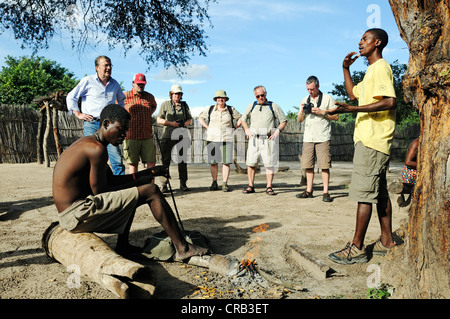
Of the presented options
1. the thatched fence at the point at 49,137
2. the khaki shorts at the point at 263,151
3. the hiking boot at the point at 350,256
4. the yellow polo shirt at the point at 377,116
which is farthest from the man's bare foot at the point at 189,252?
the thatched fence at the point at 49,137

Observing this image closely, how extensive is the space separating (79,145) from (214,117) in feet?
15.1

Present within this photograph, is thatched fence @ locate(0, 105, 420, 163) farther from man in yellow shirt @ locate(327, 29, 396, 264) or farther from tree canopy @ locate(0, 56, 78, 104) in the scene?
man in yellow shirt @ locate(327, 29, 396, 264)

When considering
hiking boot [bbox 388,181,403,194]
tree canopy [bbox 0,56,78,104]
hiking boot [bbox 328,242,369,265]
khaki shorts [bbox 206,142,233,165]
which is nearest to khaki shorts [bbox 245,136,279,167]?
khaki shorts [bbox 206,142,233,165]

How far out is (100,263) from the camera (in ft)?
9.30

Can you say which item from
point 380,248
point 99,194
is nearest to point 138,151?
point 99,194

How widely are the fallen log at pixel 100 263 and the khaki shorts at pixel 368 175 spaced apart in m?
2.02

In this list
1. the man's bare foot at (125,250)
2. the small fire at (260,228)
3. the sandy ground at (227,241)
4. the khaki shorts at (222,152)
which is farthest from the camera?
the khaki shorts at (222,152)

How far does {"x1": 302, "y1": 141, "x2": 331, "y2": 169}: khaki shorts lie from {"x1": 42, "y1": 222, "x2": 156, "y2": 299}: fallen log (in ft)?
14.6

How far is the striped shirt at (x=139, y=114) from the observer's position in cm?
646

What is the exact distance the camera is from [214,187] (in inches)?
306

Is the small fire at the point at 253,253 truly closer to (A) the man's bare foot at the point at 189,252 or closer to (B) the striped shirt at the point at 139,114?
(A) the man's bare foot at the point at 189,252
